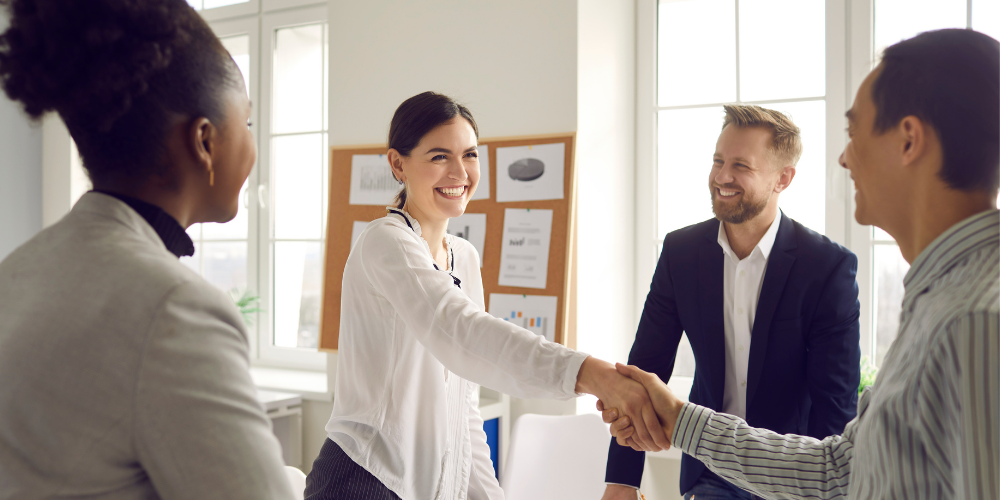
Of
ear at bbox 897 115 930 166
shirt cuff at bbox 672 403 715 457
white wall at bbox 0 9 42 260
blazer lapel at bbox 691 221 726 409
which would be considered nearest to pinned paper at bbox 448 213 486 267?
blazer lapel at bbox 691 221 726 409

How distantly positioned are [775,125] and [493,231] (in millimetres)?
1346

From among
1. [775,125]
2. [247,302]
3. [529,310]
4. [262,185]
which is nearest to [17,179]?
[262,185]

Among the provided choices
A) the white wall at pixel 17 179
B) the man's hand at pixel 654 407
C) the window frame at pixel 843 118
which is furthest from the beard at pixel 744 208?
the white wall at pixel 17 179

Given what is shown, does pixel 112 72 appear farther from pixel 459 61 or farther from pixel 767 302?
pixel 459 61

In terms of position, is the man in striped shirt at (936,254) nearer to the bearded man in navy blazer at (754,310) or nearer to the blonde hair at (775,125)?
the bearded man in navy blazer at (754,310)

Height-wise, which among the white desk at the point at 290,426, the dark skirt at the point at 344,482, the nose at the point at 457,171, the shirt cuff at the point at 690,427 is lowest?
the white desk at the point at 290,426

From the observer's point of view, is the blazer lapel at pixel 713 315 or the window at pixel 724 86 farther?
the window at pixel 724 86

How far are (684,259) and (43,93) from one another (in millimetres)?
1662

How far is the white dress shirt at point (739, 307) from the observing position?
193 cm

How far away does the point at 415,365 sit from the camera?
1.50m

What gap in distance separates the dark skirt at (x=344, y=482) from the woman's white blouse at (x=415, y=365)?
0.02 m

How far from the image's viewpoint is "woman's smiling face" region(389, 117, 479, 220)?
1.73m

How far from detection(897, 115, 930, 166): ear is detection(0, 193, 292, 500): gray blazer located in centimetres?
86

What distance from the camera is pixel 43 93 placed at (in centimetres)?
72
